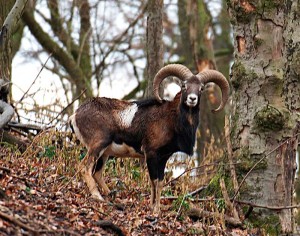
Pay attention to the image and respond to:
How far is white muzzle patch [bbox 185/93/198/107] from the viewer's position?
12.6 metres

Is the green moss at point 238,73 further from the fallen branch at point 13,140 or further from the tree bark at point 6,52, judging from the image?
the fallen branch at point 13,140

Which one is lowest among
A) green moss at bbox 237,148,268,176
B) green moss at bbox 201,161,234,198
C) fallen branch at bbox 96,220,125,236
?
fallen branch at bbox 96,220,125,236

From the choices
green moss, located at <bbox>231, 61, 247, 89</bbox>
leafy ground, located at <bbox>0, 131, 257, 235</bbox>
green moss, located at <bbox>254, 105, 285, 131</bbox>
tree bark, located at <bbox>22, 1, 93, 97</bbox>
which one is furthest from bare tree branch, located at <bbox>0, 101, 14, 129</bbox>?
tree bark, located at <bbox>22, 1, 93, 97</bbox>

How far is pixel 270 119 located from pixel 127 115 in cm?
223

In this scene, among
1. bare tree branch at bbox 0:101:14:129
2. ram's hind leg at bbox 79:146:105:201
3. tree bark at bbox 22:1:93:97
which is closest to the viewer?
ram's hind leg at bbox 79:146:105:201

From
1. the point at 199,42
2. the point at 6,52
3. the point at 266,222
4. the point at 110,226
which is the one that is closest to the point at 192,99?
the point at 266,222

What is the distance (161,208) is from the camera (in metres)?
12.6

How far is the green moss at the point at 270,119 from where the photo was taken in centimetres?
1272

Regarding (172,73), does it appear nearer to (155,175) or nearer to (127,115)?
(127,115)

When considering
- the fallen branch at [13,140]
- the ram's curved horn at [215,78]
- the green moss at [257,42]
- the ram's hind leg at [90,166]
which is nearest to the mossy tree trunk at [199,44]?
the fallen branch at [13,140]

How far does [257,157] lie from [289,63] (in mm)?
1968

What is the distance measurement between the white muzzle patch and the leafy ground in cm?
142

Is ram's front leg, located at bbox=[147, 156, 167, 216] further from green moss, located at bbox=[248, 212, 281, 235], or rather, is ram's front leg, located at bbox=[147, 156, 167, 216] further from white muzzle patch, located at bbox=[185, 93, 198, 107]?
green moss, located at bbox=[248, 212, 281, 235]

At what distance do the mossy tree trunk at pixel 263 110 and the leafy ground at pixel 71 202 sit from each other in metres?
0.71
